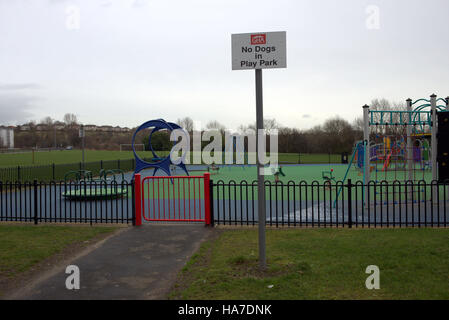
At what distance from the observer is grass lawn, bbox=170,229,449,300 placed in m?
4.99

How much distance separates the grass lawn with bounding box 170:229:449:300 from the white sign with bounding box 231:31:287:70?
10.3ft

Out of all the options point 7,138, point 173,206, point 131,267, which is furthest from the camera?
point 7,138

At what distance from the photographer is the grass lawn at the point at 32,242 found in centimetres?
639

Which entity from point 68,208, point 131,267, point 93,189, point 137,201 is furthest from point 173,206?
point 131,267

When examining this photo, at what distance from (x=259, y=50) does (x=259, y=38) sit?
18cm

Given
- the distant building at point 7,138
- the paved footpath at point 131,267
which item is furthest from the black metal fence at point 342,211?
the distant building at point 7,138

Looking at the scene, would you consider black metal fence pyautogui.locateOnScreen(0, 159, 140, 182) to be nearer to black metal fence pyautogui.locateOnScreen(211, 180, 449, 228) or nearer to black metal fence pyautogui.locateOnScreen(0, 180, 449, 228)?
black metal fence pyautogui.locateOnScreen(0, 180, 449, 228)

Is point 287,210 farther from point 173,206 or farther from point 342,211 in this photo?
point 173,206

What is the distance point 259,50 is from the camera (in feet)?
19.1

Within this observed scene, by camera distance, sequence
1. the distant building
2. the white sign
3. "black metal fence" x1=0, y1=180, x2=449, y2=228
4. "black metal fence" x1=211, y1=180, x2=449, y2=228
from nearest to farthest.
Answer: the white sign, "black metal fence" x1=211, y1=180, x2=449, y2=228, "black metal fence" x1=0, y1=180, x2=449, y2=228, the distant building

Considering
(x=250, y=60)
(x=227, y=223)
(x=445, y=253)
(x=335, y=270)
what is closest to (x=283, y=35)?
(x=250, y=60)

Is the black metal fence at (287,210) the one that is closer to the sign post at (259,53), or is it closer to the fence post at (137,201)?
the fence post at (137,201)

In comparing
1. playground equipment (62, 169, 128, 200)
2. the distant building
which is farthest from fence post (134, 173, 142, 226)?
the distant building
